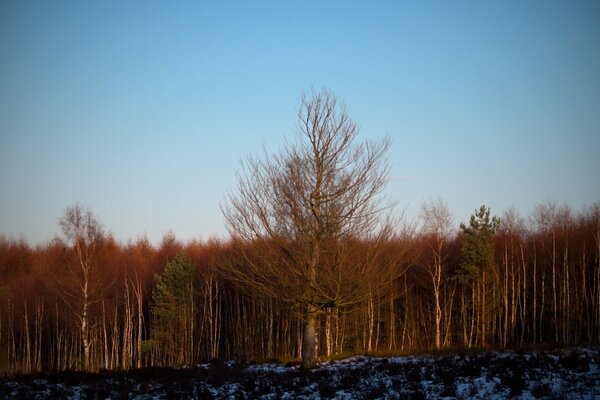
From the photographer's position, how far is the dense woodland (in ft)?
96.6

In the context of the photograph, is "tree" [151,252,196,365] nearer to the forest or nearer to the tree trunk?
the forest

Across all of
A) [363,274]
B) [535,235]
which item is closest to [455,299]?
[535,235]

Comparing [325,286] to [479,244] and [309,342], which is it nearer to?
[309,342]

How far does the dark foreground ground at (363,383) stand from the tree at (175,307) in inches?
646

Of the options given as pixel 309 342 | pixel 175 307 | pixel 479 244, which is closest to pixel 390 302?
pixel 479 244

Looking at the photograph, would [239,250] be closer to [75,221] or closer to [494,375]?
[494,375]

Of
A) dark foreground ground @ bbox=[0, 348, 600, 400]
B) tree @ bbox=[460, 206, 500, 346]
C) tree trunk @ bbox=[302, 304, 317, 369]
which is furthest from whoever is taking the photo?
tree @ bbox=[460, 206, 500, 346]

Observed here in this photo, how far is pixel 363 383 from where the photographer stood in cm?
1203

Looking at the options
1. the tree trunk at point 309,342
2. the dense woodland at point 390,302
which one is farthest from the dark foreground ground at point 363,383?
the dense woodland at point 390,302

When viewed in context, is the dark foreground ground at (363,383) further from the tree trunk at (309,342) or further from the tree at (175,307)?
the tree at (175,307)

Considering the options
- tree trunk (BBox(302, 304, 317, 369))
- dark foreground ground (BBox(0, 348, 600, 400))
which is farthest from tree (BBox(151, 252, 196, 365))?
tree trunk (BBox(302, 304, 317, 369))

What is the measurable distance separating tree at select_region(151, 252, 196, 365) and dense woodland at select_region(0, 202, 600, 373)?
3.4 inches

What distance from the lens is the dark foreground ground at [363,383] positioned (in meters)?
9.64

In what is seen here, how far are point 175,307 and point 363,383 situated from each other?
23707 mm
